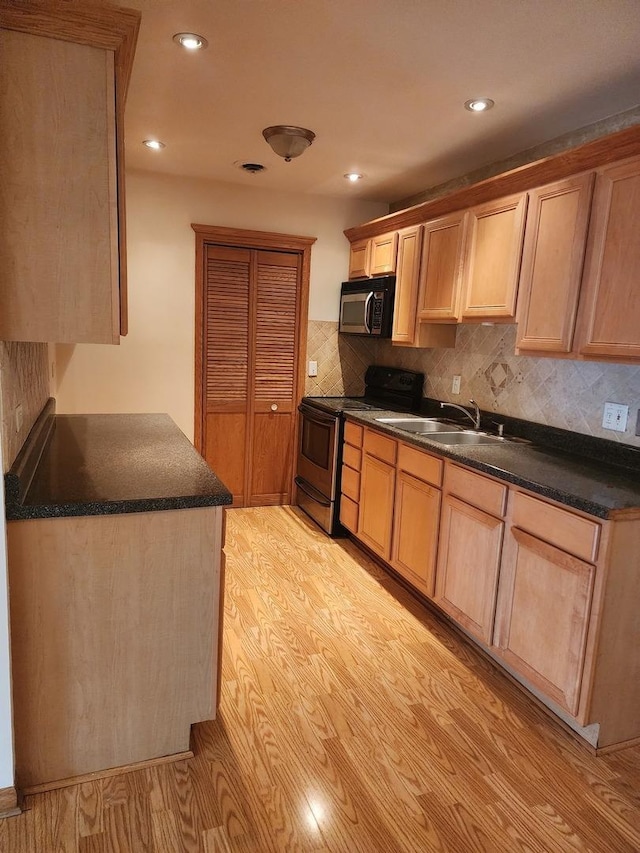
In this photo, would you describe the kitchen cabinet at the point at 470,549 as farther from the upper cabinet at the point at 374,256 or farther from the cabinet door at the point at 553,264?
the upper cabinet at the point at 374,256

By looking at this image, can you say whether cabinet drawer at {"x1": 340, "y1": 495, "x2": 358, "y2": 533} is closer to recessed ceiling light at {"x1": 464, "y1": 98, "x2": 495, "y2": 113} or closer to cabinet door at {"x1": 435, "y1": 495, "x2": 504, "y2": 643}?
cabinet door at {"x1": 435, "y1": 495, "x2": 504, "y2": 643}

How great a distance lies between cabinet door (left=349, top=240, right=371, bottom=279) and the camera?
412 cm

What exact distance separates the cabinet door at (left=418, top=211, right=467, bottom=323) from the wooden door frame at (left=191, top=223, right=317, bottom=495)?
1.16 metres

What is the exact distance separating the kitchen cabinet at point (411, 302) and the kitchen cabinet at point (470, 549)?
1.18 meters

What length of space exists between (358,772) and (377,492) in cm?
167

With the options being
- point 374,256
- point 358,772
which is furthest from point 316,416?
point 358,772

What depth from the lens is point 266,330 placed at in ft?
14.0

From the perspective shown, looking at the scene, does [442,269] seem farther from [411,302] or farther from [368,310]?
[368,310]

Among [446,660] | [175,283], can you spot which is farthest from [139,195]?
[446,660]

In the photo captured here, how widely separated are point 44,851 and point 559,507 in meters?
1.86

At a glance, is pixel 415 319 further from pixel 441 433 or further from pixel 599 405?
pixel 599 405

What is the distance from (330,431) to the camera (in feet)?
A: 12.6

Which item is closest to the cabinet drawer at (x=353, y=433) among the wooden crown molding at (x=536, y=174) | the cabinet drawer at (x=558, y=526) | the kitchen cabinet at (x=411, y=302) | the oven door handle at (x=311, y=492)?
the oven door handle at (x=311, y=492)

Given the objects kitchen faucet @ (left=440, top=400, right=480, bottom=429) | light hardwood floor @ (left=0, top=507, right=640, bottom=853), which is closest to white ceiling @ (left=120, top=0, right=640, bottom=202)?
kitchen faucet @ (left=440, top=400, right=480, bottom=429)
